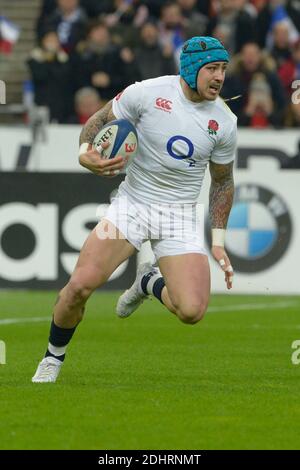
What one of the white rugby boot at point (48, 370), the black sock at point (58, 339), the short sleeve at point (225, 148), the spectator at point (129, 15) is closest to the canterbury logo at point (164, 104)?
the short sleeve at point (225, 148)

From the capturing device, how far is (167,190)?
10203mm

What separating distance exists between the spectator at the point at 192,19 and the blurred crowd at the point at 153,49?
0.05ft

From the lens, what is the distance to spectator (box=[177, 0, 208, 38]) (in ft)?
73.2

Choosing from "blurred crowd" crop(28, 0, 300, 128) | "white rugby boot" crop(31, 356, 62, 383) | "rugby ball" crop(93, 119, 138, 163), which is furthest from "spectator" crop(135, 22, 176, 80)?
"white rugby boot" crop(31, 356, 62, 383)

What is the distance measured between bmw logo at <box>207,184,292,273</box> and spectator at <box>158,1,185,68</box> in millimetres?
3992

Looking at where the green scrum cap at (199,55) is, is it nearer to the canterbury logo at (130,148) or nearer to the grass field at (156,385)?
the canterbury logo at (130,148)

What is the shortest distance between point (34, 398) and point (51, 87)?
12.4 meters

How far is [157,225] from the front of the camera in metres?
10.2

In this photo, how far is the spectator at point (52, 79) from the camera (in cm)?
2114

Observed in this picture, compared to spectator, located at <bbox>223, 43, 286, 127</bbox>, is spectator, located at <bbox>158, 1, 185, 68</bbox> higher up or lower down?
higher up

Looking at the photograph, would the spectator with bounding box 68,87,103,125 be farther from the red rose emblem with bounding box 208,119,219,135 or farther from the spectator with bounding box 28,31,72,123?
the red rose emblem with bounding box 208,119,219,135

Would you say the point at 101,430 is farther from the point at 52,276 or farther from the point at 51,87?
the point at 51,87
